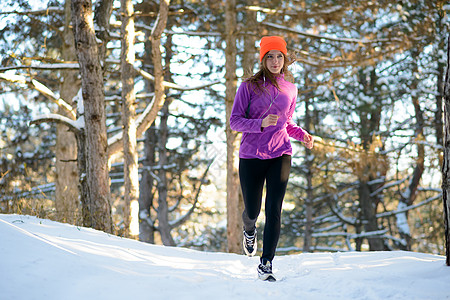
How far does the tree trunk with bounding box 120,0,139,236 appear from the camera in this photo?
24.1 feet

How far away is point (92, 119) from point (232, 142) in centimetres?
395

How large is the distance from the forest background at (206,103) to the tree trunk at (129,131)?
0.02 m

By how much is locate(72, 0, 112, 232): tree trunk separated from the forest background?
14 mm

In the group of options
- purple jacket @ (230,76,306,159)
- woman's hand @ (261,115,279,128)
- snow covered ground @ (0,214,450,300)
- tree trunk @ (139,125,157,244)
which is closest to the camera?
snow covered ground @ (0,214,450,300)

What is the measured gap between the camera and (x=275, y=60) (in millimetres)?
3766

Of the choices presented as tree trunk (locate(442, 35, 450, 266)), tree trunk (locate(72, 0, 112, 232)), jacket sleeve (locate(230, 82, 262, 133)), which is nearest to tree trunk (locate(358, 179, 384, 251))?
Answer: tree trunk (locate(72, 0, 112, 232))

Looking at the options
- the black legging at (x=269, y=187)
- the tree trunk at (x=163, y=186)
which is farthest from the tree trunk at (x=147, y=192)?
the black legging at (x=269, y=187)

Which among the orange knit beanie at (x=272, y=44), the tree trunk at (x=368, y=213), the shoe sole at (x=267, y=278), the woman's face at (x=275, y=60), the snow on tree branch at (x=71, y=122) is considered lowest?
the tree trunk at (x=368, y=213)

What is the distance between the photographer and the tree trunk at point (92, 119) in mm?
5773

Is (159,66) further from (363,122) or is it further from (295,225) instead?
(295,225)

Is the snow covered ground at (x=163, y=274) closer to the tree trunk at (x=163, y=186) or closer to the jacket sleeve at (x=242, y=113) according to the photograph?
the jacket sleeve at (x=242, y=113)

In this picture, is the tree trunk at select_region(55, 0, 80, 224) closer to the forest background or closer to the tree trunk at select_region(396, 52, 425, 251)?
the forest background

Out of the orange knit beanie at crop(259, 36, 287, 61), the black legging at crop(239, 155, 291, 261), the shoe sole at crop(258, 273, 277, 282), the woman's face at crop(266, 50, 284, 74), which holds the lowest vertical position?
the shoe sole at crop(258, 273, 277, 282)

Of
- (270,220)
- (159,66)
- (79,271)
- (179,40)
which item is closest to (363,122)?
(179,40)
